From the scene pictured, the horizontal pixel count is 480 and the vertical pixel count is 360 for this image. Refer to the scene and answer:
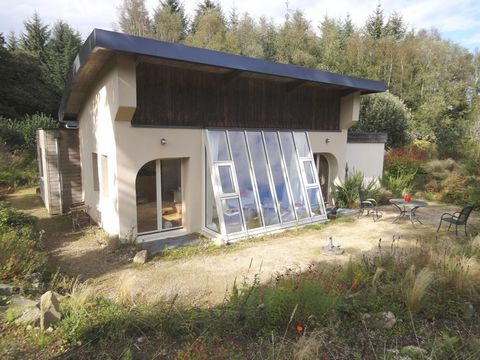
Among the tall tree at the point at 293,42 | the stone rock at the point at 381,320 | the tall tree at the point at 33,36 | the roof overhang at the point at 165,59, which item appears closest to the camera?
the stone rock at the point at 381,320

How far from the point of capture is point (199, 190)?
26.2ft

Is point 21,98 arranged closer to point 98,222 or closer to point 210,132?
point 98,222

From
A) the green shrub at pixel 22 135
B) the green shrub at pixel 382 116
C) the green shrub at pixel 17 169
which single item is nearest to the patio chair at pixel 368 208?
the green shrub at pixel 382 116

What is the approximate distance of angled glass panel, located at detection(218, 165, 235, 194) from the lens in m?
7.50

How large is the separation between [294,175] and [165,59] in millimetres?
4843

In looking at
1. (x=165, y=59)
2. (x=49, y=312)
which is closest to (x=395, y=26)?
(x=165, y=59)

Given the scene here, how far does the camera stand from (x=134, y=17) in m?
27.5

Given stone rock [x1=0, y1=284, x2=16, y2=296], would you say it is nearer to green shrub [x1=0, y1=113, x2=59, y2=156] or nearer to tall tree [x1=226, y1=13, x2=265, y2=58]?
green shrub [x1=0, y1=113, x2=59, y2=156]

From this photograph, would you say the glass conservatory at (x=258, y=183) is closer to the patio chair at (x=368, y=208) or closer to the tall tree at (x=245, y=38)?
the patio chair at (x=368, y=208)

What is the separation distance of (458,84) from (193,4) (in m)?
28.0

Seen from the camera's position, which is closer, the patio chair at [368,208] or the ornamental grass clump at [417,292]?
the ornamental grass clump at [417,292]

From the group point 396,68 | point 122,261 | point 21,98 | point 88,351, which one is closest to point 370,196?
point 122,261

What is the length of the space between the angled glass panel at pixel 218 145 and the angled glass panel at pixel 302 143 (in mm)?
2567

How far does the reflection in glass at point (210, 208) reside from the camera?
767 cm
